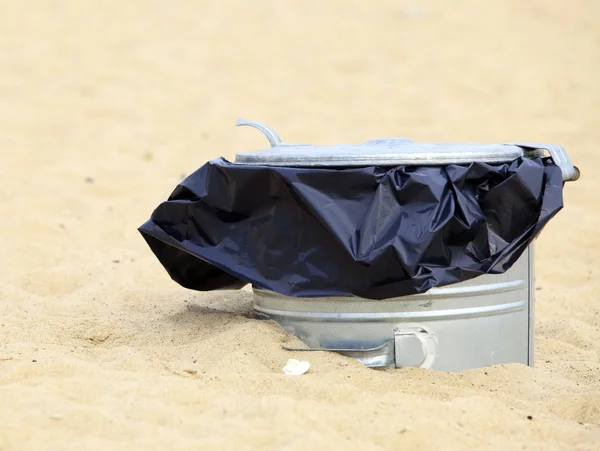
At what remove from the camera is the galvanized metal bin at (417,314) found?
2.57 m

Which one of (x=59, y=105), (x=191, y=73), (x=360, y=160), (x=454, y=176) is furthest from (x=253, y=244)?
(x=191, y=73)

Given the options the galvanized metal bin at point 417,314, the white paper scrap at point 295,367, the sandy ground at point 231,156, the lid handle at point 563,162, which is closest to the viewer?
the sandy ground at point 231,156

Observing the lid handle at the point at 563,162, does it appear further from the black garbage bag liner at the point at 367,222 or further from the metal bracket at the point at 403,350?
the metal bracket at the point at 403,350

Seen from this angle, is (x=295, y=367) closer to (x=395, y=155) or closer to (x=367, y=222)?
(x=367, y=222)

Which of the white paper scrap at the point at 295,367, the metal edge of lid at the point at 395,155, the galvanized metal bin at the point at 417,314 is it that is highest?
the metal edge of lid at the point at 395,155

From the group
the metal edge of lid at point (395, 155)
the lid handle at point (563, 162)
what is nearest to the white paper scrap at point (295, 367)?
the metal edge of lid at point (395, 155)

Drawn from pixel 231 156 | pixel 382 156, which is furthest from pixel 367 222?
pixel 231 156

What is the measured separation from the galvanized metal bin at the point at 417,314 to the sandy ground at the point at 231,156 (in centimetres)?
7

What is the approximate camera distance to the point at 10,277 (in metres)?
3.75

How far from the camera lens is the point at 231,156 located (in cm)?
614

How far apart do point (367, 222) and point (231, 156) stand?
376 centimetres

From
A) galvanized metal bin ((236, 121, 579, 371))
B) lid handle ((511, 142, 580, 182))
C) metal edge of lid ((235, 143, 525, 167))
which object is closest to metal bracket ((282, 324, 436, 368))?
galvanized metal bin ((236, 121, 579, 371))

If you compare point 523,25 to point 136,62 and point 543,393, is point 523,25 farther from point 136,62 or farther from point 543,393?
point 543,393

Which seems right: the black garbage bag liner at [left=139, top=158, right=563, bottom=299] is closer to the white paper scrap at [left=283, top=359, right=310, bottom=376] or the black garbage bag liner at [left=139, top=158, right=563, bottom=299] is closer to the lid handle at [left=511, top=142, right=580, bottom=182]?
the lid handle at [left=511, top=142, right=580, bottom=182]
